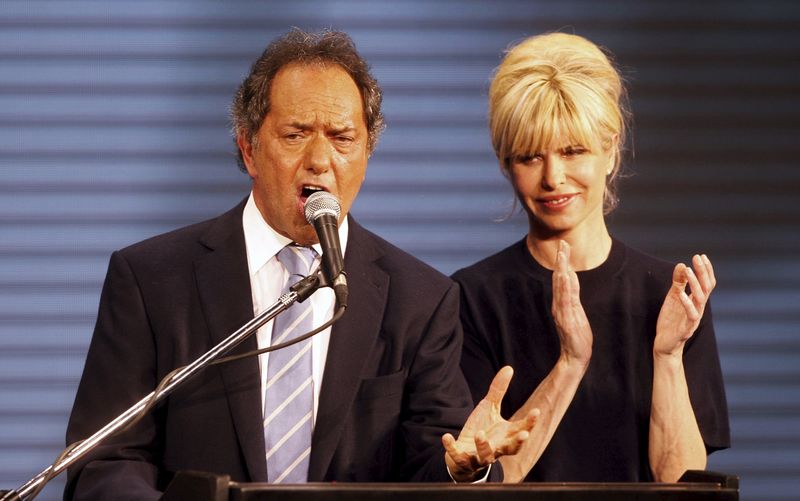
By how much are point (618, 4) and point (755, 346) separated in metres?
1.21

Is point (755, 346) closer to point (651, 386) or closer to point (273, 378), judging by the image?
point (651, 386)

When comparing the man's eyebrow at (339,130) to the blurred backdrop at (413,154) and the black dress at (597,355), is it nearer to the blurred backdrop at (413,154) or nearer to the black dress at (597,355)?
the black dress at (597,355)

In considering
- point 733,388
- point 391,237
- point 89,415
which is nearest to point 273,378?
point 89,415

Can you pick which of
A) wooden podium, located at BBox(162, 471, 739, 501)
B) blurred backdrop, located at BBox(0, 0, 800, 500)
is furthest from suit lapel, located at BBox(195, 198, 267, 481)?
blurred backdrop, located at BBox(0, 0, 800, 500)

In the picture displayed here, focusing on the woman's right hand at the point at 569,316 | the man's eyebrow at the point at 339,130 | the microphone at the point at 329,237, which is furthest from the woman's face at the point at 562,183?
the microphone at the point at 329,237

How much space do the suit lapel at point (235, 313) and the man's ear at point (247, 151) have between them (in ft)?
0.29

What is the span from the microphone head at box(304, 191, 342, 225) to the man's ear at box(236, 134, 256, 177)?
576 mm

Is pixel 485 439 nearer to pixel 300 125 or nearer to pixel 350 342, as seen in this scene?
pixel 350 342

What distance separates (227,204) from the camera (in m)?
3.96

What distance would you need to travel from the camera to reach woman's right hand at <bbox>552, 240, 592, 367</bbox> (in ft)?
9.53

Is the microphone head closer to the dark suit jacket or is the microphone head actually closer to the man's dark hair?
the dark suit jacket

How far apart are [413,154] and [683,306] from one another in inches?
53.0

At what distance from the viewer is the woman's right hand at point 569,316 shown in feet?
9.53

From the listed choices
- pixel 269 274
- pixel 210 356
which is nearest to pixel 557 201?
pixel 269 274
